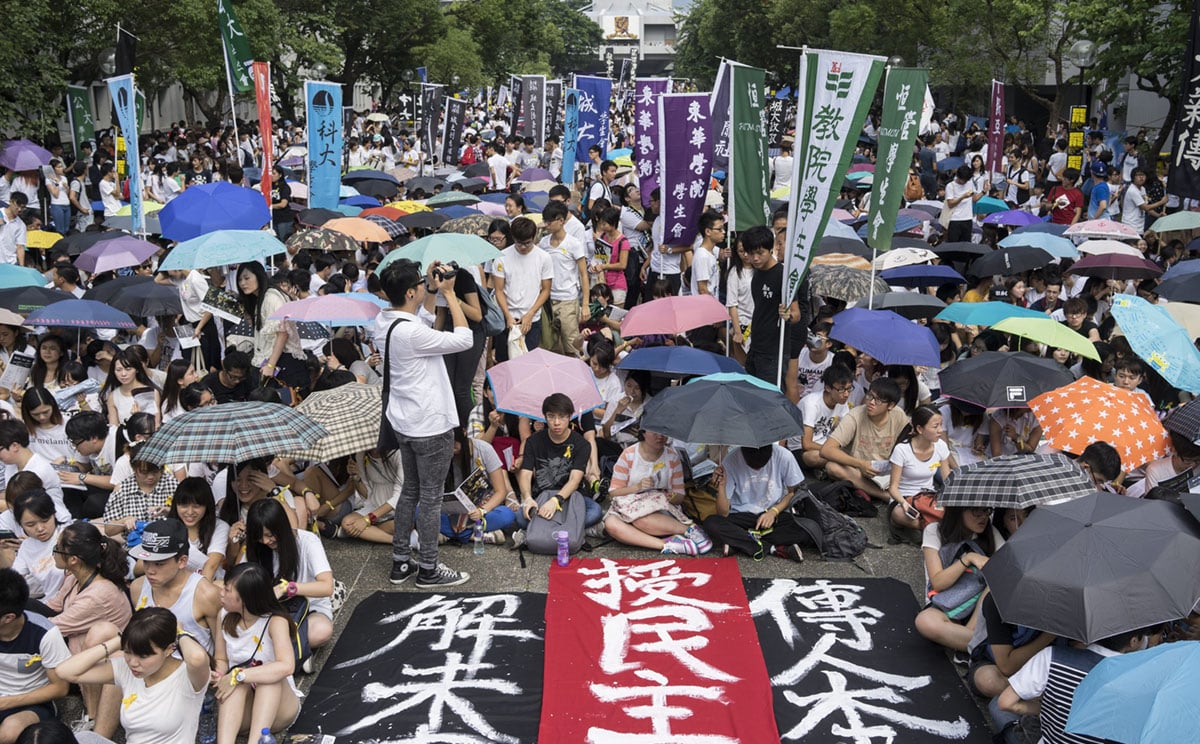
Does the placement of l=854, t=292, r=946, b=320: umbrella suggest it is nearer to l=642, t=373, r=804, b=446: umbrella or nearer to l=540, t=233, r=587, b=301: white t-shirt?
l=540, t=233, r=587, b=301: white t-shirt

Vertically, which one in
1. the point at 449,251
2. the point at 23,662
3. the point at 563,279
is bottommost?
the point at 23,662

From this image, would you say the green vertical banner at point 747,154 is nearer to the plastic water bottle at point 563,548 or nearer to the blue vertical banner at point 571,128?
the plastic water bottle at point 563,548

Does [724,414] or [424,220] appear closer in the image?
[724,414]

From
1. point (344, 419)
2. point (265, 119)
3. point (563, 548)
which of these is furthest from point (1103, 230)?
point (265, 119)

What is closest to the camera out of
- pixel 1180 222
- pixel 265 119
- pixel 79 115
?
pixel 1180 222

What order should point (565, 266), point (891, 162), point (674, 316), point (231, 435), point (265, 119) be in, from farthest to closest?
point (265, 119) → point (565, 266) → point (891, 162) → point (674, 316) → point (231, 435)

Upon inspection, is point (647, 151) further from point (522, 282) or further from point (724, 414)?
point (724, 414)

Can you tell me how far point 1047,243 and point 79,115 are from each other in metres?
16.3

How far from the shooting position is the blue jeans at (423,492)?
20.7 feet

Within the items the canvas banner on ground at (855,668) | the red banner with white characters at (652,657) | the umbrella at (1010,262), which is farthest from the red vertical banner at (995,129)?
the red banner with white characters at (652,657)

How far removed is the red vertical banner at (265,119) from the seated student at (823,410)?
22.7ft

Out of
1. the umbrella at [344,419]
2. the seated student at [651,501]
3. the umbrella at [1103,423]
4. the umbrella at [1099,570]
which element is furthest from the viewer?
the seated student at [651,501]

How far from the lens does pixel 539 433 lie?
289 inches

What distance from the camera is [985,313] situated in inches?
328
